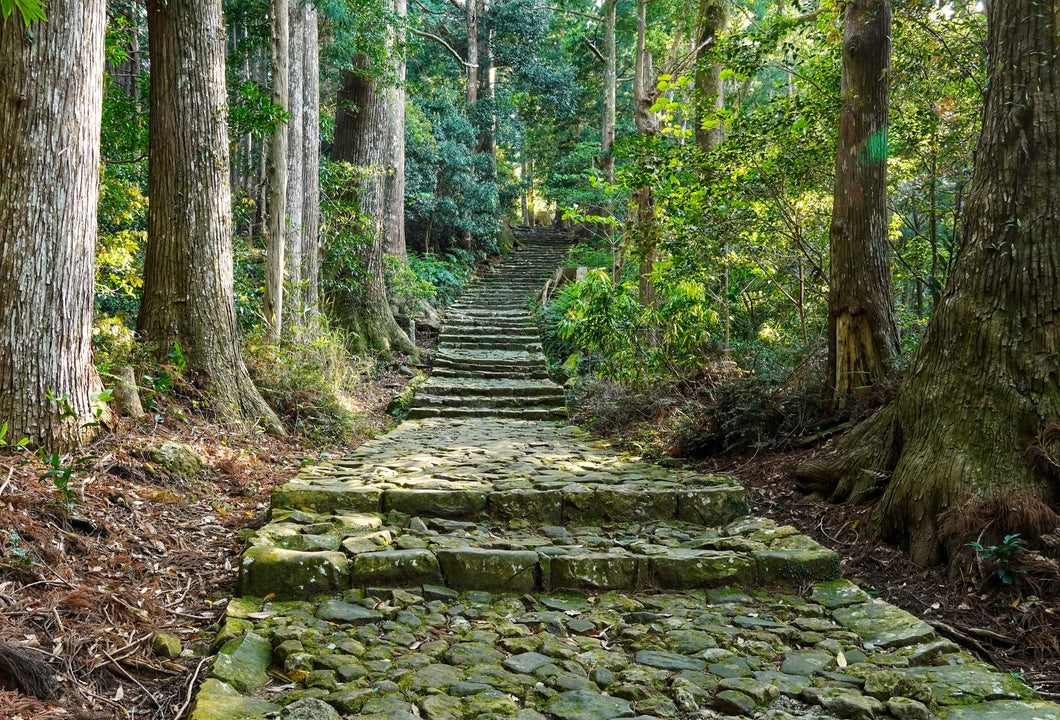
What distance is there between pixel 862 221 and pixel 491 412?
5806mm

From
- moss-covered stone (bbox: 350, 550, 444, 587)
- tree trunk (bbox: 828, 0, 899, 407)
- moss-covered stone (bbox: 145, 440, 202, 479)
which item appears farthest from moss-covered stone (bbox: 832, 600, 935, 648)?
moss-covered stone (bbox: 145, 440, 202, 479)

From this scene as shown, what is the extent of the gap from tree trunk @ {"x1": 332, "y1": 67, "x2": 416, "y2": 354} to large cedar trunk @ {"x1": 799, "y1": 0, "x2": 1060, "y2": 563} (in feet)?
32.6

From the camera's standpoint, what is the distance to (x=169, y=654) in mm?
2820

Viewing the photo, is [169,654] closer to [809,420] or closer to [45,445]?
[45,445]

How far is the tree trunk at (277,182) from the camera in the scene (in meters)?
8.13

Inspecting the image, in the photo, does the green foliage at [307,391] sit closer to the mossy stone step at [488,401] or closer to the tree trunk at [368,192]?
the mossy stone step at [488,401]

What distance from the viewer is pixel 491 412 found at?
10156 mm

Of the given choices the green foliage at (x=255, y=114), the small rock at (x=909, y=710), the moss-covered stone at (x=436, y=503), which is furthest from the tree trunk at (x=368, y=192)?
the small rock at (x=909, y=710)

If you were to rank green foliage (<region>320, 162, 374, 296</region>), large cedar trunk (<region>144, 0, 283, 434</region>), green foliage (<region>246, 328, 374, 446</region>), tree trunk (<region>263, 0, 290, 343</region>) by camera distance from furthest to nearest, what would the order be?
green foliage (<region>320, 162, 374, 296</region>)
tree trunk (<region>263, 0, 290, 343</region>)
green foliage (<region>246, 328, 374, 446</region>)
large cedar trunk (<region>144, 0, 283, 434</region>)

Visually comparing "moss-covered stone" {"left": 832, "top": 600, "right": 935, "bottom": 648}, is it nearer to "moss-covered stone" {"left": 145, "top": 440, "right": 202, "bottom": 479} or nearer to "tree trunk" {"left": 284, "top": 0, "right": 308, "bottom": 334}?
"moss-covered stone" {"left": 145, "top": 440, "right": 202, "bottom": 479}

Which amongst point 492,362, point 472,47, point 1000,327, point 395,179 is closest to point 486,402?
point 492,362

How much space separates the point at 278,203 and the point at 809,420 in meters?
6.22

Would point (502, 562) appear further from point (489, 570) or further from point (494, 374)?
point (494, 374)

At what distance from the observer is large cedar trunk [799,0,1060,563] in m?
3.59
